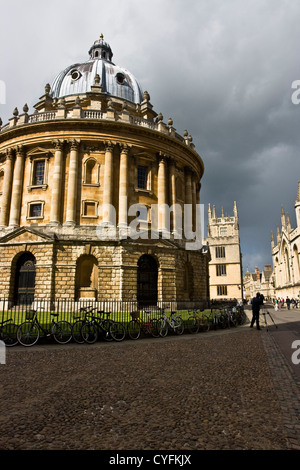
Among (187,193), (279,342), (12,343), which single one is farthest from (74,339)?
(187,193)

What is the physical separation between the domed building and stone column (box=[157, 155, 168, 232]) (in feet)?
0.28

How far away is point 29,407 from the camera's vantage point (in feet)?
14.9

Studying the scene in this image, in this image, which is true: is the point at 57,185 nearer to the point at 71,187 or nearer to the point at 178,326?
the point at 71,187

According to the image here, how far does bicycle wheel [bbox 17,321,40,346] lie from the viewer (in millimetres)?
10398

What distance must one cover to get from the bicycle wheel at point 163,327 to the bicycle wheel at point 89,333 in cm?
294

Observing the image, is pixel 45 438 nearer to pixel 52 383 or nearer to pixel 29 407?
pixel 29 407

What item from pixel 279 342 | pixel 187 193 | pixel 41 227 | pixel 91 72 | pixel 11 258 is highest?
pixel 91 72

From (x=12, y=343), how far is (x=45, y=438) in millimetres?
7880

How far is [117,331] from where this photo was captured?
11.8m

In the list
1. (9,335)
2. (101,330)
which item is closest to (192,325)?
(101,330)

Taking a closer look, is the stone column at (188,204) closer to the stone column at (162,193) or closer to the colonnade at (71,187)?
the colonnade at (71,187)

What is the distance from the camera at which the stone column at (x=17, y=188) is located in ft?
80.7

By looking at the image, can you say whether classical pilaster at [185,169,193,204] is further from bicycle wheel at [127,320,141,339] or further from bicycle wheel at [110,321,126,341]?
bicycle wheel at [110,321,126,341]

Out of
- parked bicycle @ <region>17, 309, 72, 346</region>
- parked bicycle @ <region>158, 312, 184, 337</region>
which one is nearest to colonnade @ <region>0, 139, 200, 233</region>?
parked bicycle @ <region>158, 312, 184, 337</region>
